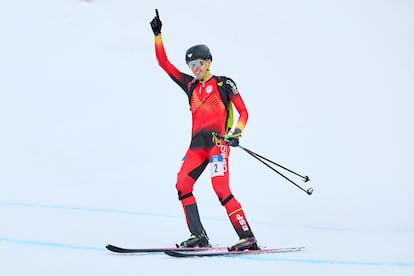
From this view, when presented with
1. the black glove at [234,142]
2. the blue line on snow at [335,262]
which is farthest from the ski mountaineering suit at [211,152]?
A: the blue line on snow at [335,262]

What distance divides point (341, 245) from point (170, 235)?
1593 mm

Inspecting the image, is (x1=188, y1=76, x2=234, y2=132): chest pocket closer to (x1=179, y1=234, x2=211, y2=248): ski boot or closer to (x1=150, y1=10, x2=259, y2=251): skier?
(x1=150, y1=10, x2=259, y2=251): skier

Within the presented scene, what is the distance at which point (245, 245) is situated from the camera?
5434mm

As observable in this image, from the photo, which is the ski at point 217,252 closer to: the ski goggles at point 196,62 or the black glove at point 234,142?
the black glove at point 234,142

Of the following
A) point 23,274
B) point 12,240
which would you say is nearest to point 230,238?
point 12,240

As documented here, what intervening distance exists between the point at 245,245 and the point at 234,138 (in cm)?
86

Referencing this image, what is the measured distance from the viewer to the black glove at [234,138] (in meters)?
5.37

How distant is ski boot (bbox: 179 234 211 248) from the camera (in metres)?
5.46

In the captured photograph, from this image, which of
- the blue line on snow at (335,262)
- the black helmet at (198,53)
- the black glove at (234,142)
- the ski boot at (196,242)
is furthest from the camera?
the black helmet at (198,53)

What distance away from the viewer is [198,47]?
5.66 m

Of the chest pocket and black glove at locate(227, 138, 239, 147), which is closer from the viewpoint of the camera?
black glove at locate(227, 138, 239, 147)

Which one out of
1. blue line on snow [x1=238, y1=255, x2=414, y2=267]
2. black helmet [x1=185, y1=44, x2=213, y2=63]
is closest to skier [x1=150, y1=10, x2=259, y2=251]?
black helmet [x1=185, y1=44, x2=213, y2=63]

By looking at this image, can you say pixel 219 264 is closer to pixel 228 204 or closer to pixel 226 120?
pixel 228 204

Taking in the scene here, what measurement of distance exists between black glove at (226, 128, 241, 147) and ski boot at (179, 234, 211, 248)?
31.9 inches
